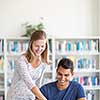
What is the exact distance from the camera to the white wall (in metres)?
4.93

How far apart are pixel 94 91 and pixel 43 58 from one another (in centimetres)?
304

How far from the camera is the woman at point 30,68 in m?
2.12

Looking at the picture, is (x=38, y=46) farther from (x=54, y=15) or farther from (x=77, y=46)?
(x=54, y=15)

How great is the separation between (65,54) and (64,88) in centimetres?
293

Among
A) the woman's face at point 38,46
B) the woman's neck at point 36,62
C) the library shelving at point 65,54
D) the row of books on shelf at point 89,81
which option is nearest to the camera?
the woman's face at point 38,46

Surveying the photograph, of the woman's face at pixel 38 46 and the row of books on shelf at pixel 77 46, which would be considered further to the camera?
the row of books on shelf at pixel 77 46

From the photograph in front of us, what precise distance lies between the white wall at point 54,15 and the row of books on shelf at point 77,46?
8.4 inches

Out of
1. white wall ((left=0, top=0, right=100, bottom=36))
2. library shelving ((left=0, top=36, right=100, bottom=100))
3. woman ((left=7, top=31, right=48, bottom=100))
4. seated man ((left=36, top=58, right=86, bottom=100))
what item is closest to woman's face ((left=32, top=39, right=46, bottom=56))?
woman ((left=7, top=31, right=48, bottom=100))

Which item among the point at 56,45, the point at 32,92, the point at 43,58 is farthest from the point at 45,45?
the point at 56,45

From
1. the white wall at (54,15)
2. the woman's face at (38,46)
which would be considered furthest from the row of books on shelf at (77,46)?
the woman's face at (38,46)

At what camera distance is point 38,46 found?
6.92 ft

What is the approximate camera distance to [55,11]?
4984 mm

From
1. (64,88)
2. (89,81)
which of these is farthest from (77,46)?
(64,88)

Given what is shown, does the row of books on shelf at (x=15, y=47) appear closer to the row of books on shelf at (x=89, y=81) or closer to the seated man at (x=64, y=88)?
the row of books on shelf at (x=89, y=81)
